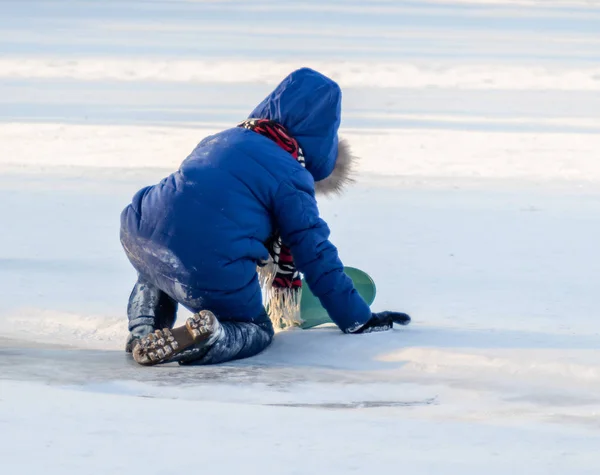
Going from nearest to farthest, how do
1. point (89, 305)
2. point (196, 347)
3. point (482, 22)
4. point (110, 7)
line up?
point (196, 347) < point (89, 305) < point (482, 22) < point (110, 7)

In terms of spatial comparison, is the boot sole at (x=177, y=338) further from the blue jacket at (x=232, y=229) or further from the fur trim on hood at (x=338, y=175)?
the fur trim on hood at (x=338, y=175)

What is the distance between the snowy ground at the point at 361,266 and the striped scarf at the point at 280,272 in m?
0.11

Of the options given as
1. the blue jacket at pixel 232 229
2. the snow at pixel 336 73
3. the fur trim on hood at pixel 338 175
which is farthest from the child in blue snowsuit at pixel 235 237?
the snow at pixel 336 73

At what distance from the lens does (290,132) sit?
3.61 metres

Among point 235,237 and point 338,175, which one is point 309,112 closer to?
point 338,175

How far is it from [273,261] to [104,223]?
2.15 m

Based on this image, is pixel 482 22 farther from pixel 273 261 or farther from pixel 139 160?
pixel 273 261

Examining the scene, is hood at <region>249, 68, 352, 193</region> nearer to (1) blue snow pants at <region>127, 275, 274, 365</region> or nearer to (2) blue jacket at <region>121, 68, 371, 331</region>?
(2) blue jacket at <region>121, 68, 371, 331</region>

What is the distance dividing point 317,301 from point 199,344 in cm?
74

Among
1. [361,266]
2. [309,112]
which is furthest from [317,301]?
[361,266]

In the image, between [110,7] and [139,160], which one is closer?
[139,160]

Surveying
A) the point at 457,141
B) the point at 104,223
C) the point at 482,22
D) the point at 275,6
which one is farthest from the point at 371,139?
the point at 275,6

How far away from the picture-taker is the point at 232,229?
3.37 m

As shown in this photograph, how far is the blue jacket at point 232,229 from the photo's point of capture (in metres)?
3.37
